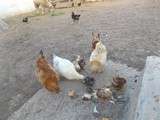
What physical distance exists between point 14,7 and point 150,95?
6827 mm

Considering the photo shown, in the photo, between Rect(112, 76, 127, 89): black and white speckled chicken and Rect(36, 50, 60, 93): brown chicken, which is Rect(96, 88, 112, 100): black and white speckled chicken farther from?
Rect(36, 50, 60, 93): brown chicken

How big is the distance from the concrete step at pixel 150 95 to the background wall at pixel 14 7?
19.6 feet

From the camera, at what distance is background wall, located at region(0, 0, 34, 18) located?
931cm

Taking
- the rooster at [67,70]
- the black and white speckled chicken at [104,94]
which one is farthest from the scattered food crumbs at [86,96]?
the rooster at [67,70]

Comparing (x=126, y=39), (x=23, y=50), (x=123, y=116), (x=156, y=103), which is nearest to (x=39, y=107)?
(x=123, y=116)

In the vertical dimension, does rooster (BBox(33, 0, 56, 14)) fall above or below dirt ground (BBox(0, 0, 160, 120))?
above

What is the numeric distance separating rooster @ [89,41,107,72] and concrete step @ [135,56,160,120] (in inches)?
25.8

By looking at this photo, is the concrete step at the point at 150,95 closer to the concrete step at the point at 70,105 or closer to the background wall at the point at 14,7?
the concrete step at the point at 70,105

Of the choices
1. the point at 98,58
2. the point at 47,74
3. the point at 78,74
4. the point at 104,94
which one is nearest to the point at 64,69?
the point at 78,74

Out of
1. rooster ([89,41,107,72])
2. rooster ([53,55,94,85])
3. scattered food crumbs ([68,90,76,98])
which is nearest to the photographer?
scattered food crumbs ([68,90,76,98])

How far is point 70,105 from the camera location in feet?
13.4

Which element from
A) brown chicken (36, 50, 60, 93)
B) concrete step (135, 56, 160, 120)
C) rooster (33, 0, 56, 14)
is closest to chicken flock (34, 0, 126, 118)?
brown chicken (36, 50, 60, 93)

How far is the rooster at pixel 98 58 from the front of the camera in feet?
15.1

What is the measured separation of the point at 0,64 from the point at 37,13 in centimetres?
371
